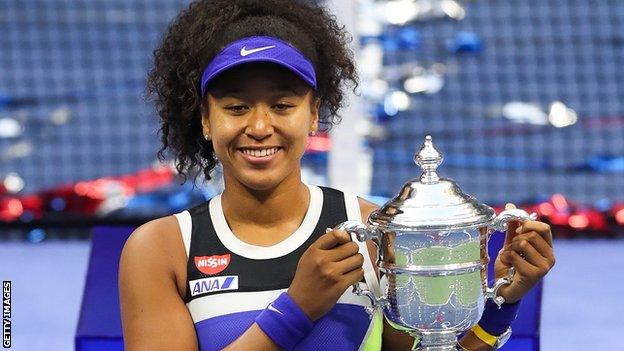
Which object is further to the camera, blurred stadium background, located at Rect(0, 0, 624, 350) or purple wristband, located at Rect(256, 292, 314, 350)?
blurred stadium background, located at Rect(0, 0, 624, 350)

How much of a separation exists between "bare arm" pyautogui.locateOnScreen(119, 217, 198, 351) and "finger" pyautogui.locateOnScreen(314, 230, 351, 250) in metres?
0.34

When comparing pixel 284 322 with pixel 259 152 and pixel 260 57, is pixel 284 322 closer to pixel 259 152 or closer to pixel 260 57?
pixel 259 152

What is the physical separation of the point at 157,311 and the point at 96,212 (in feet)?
12.6

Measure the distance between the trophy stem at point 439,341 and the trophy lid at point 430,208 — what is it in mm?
175

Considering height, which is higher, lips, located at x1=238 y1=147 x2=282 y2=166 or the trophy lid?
lips, located at x1=238 y1=147 x2=282 y2=166

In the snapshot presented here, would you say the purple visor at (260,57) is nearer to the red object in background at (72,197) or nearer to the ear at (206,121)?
the ear at (206,121)

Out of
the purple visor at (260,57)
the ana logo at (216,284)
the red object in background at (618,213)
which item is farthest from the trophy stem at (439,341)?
the red object in background at (618,213)

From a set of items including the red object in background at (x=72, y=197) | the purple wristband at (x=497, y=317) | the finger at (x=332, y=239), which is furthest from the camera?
the red object in background at (x=72, y=197)

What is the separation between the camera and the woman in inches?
82.5

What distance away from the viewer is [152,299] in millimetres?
2189

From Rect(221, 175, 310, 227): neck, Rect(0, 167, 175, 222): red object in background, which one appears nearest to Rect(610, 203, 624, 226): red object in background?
Rect(0, 167, 175, 222): red object in background

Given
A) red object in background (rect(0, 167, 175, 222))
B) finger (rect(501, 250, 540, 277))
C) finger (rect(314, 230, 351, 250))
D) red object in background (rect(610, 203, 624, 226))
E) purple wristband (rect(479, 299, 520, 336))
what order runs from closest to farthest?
finger (rect(314, 230, 351, 250)), finger (rect(501, 250, 540, 277)), purple wristband (rect(479, 299, 520, 336)), red object in background (rect(610, 203, 624, 226)), red object in background (rect(0, 167, 175, 222))

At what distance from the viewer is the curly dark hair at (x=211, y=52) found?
2.21 metres

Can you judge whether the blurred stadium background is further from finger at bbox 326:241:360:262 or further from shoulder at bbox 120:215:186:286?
finger at bbox 326:241:360:262
